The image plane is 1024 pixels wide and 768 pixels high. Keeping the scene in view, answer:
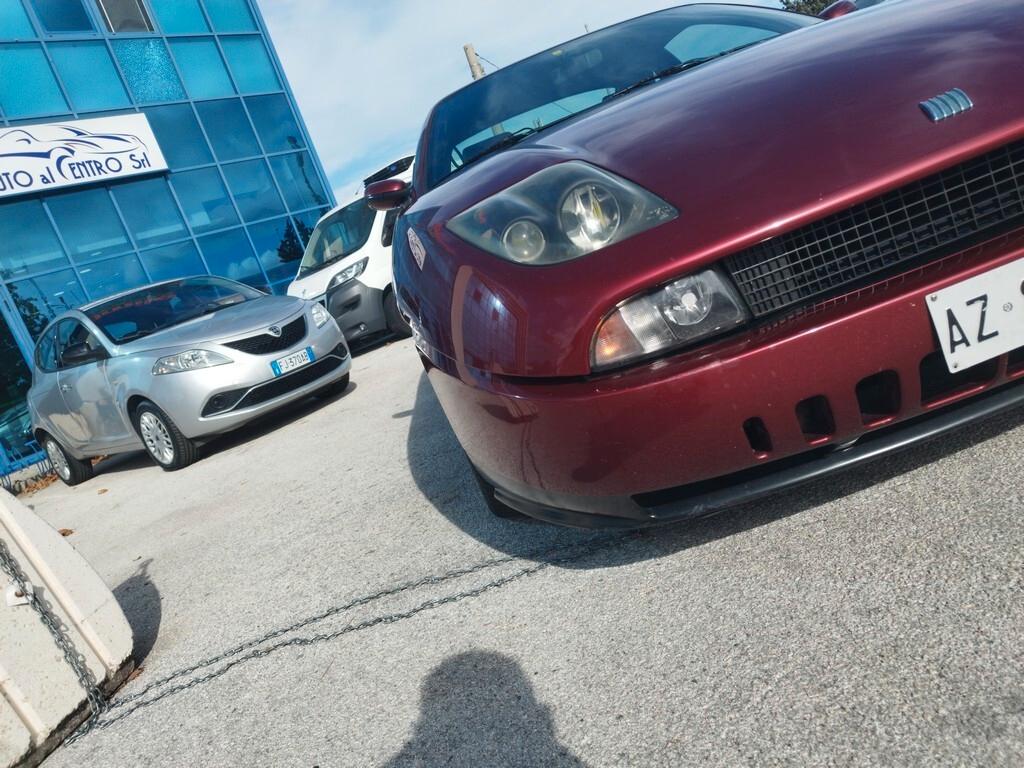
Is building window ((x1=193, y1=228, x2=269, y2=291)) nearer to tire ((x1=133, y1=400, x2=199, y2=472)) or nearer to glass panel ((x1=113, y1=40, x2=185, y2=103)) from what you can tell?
glass panel ((x1=113, y1=40, x2=185, y2=103))

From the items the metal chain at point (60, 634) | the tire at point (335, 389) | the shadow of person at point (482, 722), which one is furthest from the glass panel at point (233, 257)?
the shadow of person at point (482, 722)

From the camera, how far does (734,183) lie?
1402 millimetres

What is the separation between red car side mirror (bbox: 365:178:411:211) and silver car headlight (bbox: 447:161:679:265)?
1.43 metres

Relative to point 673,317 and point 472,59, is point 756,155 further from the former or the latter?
point 472,59

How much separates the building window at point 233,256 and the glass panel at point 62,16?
3709mm

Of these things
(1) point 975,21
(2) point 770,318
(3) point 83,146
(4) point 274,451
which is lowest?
(4) point 274,451

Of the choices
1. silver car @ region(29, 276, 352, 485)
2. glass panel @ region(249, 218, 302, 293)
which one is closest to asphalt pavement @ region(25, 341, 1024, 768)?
silver car @ region(29, 276, 352, 485)

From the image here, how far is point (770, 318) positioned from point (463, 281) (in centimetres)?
65

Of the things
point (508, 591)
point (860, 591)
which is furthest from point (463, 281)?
point (860, 591)

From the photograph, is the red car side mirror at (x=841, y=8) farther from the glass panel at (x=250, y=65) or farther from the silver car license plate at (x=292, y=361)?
the glass panel at (x=250, y=65)

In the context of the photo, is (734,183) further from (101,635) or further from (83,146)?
(83,146)

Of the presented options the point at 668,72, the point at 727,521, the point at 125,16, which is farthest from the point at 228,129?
the point at 727,521

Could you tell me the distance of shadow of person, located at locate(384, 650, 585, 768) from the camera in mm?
1340

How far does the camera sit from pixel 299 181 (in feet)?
48.1
